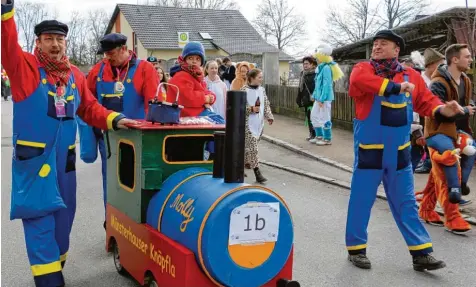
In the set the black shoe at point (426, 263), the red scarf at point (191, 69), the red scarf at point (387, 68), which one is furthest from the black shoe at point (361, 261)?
the red scarf at point (191, 69)

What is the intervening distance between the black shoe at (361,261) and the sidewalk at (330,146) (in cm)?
242

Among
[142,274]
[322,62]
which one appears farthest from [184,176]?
[322,62]

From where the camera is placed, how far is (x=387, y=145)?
5367mm

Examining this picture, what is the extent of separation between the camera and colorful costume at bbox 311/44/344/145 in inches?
503

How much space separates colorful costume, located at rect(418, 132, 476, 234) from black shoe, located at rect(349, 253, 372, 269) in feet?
5.28

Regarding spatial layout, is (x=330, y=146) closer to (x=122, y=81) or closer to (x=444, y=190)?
(x=444, y=190)

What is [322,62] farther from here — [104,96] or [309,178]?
[104,96]

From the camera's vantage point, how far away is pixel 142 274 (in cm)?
459

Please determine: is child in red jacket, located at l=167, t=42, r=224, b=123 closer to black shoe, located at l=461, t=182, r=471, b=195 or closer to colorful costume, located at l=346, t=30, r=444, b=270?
colorful costume, located at l=346, t=30, r=444, b=270

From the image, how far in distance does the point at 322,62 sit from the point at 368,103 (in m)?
7.86

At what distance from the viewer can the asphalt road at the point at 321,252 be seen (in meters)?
5.18

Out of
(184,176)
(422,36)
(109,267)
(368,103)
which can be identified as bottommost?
(109,267)

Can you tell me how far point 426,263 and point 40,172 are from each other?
132 inches

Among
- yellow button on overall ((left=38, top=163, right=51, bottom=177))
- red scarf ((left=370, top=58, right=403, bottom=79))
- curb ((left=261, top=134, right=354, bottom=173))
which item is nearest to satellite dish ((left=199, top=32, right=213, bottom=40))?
curb ((left=261, top=134, right=354, bottom=173))
